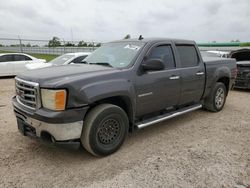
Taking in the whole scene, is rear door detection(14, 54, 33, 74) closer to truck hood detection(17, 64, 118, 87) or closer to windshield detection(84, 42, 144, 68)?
windshield detection(84, 42, 144, 68)

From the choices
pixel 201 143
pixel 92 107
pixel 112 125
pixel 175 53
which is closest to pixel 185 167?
pixel 201 143

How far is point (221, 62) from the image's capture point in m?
5.93

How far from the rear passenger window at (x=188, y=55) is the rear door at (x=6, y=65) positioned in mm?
10786

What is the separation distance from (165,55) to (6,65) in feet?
35.8

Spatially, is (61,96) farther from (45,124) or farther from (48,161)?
(48,161)

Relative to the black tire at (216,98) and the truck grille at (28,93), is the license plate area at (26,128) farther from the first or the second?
the black tire at (216,98)

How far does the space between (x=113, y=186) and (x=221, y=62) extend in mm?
4492

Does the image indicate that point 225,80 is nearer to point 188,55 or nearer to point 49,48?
point 188,55

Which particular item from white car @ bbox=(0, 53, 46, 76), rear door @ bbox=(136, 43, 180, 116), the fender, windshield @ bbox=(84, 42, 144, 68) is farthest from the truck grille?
white car @ bbox=(0, 53, 46, 76)

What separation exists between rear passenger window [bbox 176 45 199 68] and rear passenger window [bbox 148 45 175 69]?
32 cm

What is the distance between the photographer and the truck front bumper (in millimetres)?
3029

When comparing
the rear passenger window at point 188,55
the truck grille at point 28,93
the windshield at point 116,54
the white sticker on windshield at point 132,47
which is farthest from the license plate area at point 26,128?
the rear passenger window at point 188,55

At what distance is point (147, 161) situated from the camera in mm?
3457

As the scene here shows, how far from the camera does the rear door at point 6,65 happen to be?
41.1 ft
